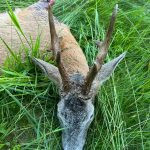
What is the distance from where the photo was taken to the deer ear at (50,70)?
569 cm

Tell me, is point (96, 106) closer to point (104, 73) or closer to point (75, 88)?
point (104, 73)

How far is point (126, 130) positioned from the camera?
583cm

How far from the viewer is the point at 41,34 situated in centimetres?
663

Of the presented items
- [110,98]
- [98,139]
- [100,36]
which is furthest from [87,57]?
[98,139]

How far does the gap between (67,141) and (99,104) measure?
688 mm

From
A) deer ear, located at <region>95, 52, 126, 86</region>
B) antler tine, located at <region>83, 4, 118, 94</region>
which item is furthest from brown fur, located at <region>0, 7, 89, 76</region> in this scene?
antler tine, located at <region>83, 4, 118, 94</region>

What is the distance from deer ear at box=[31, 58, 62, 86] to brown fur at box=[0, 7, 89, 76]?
0.23m

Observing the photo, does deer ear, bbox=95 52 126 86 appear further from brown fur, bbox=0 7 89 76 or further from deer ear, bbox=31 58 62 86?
deer ear, bbox=31 58 62 86

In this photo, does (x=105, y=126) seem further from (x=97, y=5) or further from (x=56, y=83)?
(x=97, y=5)

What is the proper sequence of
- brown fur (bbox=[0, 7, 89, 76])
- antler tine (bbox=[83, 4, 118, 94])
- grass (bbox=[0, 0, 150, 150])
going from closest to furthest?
antler tine (bbox=[83, 4, 118, 94]), grass (bbox=[0, 0, 150, 150]), brown fur (bbox=[0, 7, 89, 76])

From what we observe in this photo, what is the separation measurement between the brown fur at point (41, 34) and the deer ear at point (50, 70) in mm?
226

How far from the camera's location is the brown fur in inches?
242

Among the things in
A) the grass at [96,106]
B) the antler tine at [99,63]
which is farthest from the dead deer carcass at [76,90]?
the grass at [96,106]

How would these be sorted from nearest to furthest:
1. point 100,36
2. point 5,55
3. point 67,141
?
point 67,141, point 5,55, point 100,36
